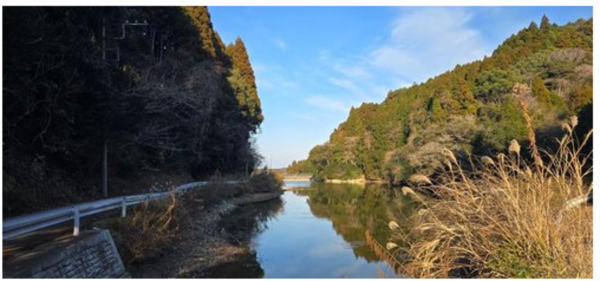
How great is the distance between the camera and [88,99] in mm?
11531

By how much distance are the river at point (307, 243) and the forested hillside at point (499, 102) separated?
4.26 metres

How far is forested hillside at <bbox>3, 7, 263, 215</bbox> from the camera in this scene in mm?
8555

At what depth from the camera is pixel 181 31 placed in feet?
76.7

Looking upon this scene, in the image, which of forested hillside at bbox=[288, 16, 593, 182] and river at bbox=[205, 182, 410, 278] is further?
forested hillside at bbox=[288, 16, 593, 182]

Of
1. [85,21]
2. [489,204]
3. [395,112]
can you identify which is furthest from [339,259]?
[395,112]

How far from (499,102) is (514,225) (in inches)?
1290

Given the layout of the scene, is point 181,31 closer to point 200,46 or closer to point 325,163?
point 200,46

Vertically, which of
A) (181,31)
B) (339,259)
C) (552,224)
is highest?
(181,31)

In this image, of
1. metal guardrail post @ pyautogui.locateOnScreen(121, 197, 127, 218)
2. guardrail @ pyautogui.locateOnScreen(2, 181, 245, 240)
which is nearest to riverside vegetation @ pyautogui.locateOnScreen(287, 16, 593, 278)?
guardrail @ pyautogui.locateOnScreen(2, 181, 245, 240)

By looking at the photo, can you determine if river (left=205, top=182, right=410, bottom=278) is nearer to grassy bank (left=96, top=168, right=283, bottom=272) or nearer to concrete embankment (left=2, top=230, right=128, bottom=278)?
grassy bank (left=96, top=168, right=283, bottom=272)

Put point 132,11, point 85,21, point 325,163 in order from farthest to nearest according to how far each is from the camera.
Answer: point 325,163 < point 132,11 < point 85,21

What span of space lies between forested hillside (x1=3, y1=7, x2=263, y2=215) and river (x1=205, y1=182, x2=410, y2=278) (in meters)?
4.61

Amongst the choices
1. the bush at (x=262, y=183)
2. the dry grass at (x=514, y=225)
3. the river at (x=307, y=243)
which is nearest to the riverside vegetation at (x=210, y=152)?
the dry grass at (x=514, y=225)

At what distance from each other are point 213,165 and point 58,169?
616 inches
